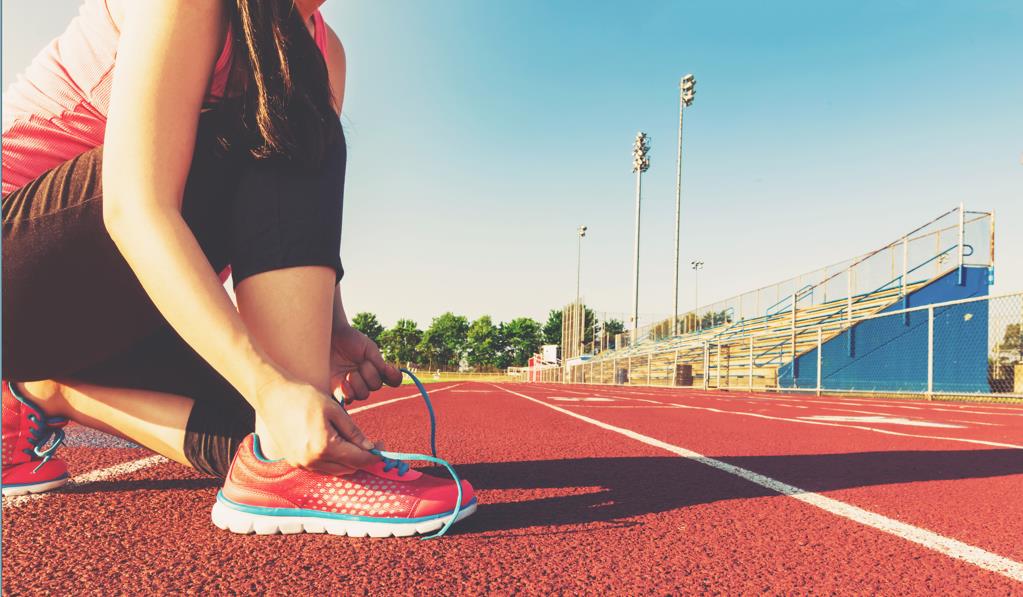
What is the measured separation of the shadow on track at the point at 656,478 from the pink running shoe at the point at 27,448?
125 centimetres

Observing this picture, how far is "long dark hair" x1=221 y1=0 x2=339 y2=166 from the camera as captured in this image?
4.57ft

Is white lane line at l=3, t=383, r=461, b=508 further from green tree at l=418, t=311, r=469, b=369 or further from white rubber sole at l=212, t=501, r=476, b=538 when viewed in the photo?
green tree at l=418, t=311, r=469, b=369

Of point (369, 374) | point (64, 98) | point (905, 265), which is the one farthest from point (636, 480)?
point (905, 265)

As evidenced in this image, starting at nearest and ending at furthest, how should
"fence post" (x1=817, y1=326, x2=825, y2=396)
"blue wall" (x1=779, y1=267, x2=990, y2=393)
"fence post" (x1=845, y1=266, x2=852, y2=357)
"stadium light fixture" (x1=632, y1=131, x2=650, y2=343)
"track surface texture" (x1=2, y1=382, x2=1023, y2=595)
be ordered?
"track surface texture" (x1=2, y1=382, x2=1023, y2=595), "blue wall" (x1=779, y1=267, x2=990, y2=393), "fence post" (x1=817, y1=326, x2=825, y2=396), "fence post" (x1=845, y1=266, x2=852, y2=357), "stadium light fixture" (x1=632, y1=131, x2=650, y2=343)

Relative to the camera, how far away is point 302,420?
121cm

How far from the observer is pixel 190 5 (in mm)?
1282

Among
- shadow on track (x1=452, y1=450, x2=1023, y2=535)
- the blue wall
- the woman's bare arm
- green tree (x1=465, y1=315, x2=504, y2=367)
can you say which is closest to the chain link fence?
the blue wall

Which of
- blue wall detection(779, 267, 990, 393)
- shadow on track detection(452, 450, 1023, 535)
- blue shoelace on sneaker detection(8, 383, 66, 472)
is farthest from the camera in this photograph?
blue wall detection(779, 267, 990, 393)

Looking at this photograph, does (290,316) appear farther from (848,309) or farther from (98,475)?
(848,309)

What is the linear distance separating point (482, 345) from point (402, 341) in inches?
518

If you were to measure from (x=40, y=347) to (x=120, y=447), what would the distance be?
1316 millimetres

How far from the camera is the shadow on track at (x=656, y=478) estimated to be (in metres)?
1.64

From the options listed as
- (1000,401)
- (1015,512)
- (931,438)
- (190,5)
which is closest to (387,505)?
(190,5)

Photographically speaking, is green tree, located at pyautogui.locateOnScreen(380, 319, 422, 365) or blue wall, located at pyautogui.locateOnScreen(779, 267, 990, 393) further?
green tree, located at pyautogui.locateOnScreen(380, 319, 422, 365)
